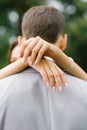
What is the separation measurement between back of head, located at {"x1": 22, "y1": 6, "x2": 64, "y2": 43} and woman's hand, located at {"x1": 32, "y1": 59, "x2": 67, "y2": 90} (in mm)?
178

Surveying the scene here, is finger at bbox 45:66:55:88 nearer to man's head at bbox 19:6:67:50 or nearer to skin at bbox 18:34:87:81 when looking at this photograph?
skin at bbox 18:34:87:81

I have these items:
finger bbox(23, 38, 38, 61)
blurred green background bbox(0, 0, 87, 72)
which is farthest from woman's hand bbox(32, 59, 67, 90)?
blurred green background bbox(0, 0, 87, 72)

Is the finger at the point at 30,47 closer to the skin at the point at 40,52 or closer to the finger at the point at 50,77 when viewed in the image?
the skin at the point at 40,52

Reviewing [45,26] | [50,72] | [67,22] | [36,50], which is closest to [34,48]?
[36,50]

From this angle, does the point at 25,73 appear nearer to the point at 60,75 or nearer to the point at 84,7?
the point at 60,75

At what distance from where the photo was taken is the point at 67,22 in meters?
16.8

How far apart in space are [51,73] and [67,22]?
13946mm

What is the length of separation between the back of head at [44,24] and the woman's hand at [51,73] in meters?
0.18

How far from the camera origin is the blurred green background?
16203mm

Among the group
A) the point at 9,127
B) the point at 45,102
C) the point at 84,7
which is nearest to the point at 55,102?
the point at 45,102

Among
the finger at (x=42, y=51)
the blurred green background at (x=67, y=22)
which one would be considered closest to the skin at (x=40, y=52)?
the finger at (x=42, y=51)

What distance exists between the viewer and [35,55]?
9.46ft

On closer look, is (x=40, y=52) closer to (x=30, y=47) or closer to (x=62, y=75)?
(x=30, y=47)

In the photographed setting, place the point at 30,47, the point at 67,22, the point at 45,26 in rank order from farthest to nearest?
the point at 67,22
the point at 45,26
the point at 30,47
